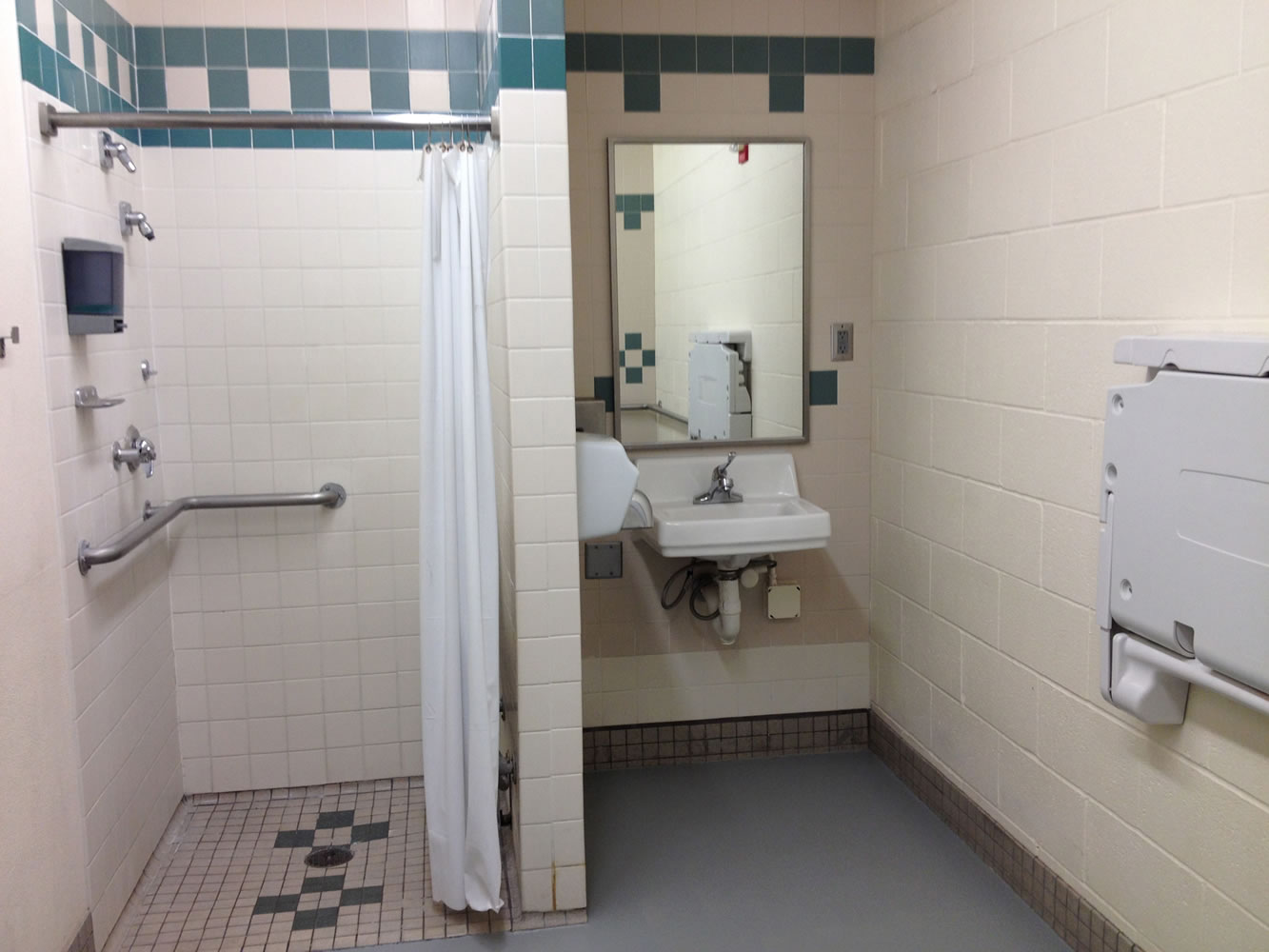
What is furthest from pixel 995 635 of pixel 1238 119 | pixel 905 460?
pixel 1238 119

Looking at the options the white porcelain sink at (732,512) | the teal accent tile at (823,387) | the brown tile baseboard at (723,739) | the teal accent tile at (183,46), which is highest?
the teal accent tile at (183,46)

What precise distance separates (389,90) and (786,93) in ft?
3.91

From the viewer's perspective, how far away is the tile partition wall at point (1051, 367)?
1.98 metres

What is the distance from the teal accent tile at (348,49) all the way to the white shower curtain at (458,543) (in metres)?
0.84

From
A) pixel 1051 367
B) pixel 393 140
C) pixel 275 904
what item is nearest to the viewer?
pixel 1051 367

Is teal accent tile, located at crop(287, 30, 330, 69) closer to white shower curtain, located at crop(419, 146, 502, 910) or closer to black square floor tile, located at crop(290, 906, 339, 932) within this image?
white shower curtain, located at crop(419, 146, 502, 910)

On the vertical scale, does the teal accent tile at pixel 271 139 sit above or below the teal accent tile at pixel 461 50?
below

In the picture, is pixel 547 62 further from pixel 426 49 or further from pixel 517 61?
pixel 426 49

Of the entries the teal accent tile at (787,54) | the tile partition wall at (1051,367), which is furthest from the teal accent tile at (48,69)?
the tile partition wall at (1051,367)

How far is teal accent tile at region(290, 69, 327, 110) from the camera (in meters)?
3.11

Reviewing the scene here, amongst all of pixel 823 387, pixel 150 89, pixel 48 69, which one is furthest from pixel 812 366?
pixel 48 69

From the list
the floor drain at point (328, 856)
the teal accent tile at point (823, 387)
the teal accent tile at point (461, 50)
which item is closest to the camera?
the floor drain at point (328, 856)

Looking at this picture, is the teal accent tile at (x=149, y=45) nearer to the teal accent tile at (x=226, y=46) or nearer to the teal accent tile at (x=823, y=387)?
the teal accent tile at (x=226, y=46)

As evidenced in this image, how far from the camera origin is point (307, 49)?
10.2 feet
